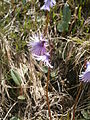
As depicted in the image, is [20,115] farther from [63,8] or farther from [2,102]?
[63,8]

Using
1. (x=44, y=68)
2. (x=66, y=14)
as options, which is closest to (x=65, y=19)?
(x=66, y=14)

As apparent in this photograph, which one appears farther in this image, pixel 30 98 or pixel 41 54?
pixel 30 98

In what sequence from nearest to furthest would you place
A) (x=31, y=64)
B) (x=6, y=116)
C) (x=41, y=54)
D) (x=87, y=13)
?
(x=41, y=54) → (x=6, y=116) → (x=31, y=64) → (x=87, y=13)

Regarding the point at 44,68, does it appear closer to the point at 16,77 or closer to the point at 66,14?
the point at 16,77

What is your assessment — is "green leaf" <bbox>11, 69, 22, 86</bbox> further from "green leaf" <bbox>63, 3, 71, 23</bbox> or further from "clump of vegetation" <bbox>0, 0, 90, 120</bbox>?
"green leaf" <bbox>63, 3, 71, 23</bbox>

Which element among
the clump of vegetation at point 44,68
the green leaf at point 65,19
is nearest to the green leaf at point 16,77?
the clump of vegetation at point 44,68

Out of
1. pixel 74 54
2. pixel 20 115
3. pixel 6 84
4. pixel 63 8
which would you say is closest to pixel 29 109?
pixel 20 115

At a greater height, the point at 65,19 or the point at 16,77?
the point at 65,19

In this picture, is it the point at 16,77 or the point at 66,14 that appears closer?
the point at 16,77

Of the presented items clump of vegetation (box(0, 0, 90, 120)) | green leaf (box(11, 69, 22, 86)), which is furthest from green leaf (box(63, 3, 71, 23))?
green leaf (box(11, 69, 22, 86))

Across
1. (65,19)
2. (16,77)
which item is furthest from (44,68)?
(65,19)

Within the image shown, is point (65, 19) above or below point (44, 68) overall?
above
